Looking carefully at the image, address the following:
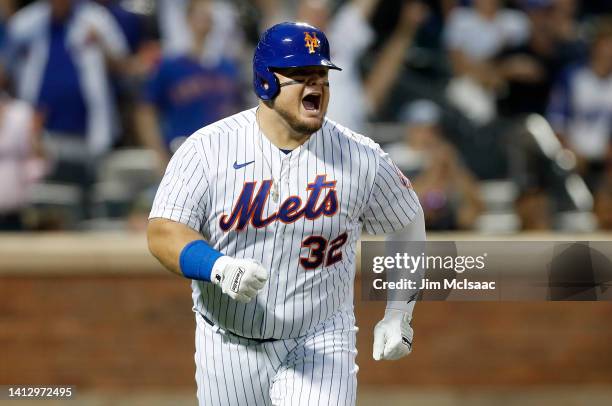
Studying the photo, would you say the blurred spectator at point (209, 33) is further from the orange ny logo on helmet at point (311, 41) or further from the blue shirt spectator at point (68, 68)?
the orange ny logo on helmet at point (311, 41)

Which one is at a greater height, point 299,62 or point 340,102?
point 340,102

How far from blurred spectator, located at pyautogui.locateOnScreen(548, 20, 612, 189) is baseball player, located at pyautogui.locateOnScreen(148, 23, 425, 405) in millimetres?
4762

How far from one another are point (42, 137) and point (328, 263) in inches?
182

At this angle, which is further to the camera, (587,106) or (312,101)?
(587,106)

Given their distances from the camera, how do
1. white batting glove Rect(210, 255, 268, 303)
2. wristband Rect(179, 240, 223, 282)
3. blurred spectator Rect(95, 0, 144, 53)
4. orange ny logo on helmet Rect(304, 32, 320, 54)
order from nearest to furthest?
white batting glove Rect(210, 255, 268, 303)
wristband Rect(179, 240, 223, 282)
orange ny logo on helmet Rect(304, 32, 320, 54)
blurred spectator Rect(95, 0, 144, 53)

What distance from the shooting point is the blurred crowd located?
9.12 metres

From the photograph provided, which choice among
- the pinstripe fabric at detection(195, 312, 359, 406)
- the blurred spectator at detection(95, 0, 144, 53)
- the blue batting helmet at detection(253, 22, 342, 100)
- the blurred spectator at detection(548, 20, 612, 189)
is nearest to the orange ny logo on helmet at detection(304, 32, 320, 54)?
the blue batting helmet at detection(253, 22, 342, 100)

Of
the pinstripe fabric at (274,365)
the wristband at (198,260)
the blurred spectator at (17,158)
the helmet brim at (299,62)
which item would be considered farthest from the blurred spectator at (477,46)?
the wristband at (198,260)

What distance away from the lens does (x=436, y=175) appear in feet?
29.7

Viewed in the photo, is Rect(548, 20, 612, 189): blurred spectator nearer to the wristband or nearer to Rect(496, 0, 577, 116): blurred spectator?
Rect(496, 0, 577, 116): blurred spectator

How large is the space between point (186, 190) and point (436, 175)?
4438 mm

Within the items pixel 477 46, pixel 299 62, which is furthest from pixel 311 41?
pixel 477 46

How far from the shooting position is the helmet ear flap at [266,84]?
488 centimetres

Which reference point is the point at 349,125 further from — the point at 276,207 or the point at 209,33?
the point at 276,207
